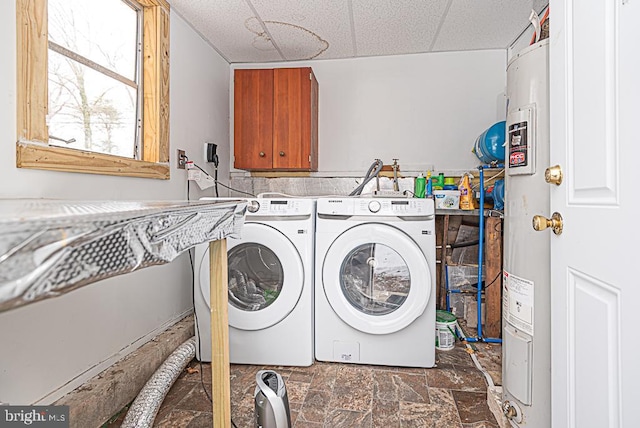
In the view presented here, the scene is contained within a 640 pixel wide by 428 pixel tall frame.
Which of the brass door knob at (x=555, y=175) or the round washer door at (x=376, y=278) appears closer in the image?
the brass door knob at (x=555, y=175)

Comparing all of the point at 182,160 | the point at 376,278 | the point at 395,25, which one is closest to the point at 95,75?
the point at 182,160

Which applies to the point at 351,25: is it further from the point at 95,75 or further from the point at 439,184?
the point at 95,75

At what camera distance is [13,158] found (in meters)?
1.19

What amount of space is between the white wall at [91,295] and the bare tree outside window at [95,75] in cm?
22

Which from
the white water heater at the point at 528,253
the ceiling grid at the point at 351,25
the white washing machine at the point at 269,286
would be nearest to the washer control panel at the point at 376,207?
the white washing machine at the point at 269,286

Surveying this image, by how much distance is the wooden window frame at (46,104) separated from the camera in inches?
47.8

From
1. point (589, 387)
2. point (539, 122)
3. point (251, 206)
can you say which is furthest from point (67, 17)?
point (589, 387)

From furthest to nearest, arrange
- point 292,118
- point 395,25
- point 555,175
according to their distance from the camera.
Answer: point 292,118
point 395,25
point 555,175

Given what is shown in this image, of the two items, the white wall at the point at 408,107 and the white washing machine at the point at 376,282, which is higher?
the white wall at the point at 408,107

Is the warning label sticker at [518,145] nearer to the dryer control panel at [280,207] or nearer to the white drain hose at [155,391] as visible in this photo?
the dryer control panel at [280,207]

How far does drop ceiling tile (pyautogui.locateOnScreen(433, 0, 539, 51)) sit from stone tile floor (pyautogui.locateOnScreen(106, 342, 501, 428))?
2.18m

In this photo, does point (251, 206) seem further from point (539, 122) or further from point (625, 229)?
point (625, 229)

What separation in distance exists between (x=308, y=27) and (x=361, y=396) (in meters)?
2.37

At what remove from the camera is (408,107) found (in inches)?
115
